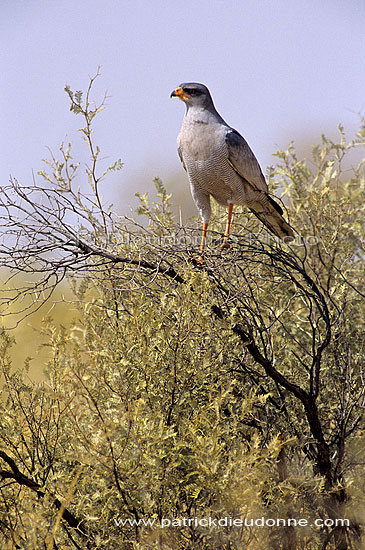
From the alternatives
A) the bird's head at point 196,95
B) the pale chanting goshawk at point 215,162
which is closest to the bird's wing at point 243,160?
the pale chanting goshawk at point 215,162

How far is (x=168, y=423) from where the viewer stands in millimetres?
2777

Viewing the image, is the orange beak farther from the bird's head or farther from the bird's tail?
the bird's tail

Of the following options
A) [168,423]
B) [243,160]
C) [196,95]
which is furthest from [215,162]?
[168,423]

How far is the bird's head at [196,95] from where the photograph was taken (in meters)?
4.29

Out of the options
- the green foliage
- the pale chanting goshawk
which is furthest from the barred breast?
the green foliage

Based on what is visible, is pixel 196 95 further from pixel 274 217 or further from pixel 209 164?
pixel 274 217

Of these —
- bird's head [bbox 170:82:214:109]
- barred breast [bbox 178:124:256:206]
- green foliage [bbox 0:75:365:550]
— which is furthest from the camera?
bird's head [bbox 170:82:214:109]

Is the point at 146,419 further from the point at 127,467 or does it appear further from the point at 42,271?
the point at 42,271

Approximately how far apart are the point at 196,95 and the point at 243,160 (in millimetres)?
576

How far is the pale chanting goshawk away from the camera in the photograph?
4156 millimetres

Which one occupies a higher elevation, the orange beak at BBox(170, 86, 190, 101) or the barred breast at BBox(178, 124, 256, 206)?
the orange beak at BBox(170, 86, 190, 101)

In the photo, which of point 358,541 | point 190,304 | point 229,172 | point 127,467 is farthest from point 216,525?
point 229,172

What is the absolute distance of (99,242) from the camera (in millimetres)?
3197

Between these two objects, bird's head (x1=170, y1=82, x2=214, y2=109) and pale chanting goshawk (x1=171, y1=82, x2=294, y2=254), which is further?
bird's head (x1=170, y1=82, x2=214, y2=109)
